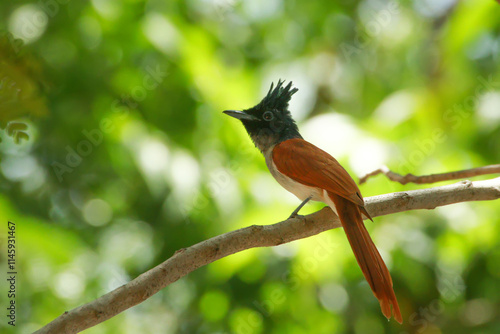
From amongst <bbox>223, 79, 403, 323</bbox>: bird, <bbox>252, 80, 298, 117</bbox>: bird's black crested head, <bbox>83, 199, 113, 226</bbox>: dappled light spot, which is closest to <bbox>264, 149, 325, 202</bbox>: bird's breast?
<bbox>223, 79, 403, 323</bbox>: bird

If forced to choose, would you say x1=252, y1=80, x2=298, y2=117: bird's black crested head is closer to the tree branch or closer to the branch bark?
the tree branch

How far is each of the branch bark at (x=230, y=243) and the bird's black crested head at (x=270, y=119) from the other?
65 cm

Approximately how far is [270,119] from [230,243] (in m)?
1.13

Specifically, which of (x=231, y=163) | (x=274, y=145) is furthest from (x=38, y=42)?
(x=274, y=145)

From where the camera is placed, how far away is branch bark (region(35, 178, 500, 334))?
1371 mm

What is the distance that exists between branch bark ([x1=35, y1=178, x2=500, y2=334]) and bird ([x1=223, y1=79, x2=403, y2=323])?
84mm

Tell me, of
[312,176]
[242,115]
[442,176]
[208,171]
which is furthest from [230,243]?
[208,171]

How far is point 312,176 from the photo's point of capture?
2172 mm

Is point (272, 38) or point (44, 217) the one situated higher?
point (272, 38)

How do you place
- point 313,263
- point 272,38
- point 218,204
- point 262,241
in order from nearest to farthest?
point 262,241 < point 313,263 < point 218,204 < point 272,38

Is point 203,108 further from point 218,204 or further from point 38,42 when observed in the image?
point 38,42

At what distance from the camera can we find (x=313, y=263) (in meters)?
3.25

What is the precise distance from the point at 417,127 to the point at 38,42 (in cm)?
316

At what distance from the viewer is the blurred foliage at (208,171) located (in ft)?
11.7
